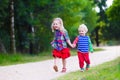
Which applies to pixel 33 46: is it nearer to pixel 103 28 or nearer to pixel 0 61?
pixel 0 61

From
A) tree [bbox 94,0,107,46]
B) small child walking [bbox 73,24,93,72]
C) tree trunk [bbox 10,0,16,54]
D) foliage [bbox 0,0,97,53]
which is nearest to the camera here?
small child walking [bbox 73,24,93,72]

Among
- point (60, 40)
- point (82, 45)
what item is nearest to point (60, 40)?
point (60, 40)

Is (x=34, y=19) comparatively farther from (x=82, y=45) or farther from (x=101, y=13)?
(x=101, y=13)

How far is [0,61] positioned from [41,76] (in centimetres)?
833

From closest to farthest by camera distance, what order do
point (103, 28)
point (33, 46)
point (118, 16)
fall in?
point (118, 16) < point (33, 46) < point (103, 28)

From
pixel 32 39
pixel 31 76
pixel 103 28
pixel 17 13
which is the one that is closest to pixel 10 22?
pixel 17 13

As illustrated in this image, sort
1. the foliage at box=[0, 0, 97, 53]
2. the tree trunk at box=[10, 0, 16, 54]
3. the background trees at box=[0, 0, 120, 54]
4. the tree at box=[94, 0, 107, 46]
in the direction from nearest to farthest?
the tree trunk at box=[10, 0, 16, 54] < the background trees at box=[0, 0, 120, 54] < the foliage at box=[0, 0, 97, 53] < the tree at box=[94, 0, 107, 46]

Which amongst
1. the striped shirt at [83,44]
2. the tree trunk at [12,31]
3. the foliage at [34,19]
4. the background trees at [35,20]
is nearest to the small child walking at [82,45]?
the striped shirt at [83,44]

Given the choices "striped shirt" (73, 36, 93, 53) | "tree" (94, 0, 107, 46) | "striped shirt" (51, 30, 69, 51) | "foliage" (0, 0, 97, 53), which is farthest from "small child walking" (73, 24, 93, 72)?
"tree" (94, 0, 107, 46)

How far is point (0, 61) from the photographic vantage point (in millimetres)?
21234

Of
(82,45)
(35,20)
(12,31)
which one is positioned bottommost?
(82,45)

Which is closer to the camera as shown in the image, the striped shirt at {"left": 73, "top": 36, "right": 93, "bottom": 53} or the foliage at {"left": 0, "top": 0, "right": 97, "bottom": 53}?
the striped shirt at {"left": 73, "top": 36, "right": 93, "bottom": 53}

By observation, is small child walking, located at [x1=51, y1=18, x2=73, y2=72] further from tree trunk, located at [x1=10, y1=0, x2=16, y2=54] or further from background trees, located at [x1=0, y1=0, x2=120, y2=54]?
tree trunk, located at [x1=10, y1=0, x2=16, y2=54]

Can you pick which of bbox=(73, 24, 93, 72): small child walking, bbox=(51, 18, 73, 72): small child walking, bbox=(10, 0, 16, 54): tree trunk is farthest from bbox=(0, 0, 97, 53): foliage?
bbox=(73, 24, 93, 72): small child walking
